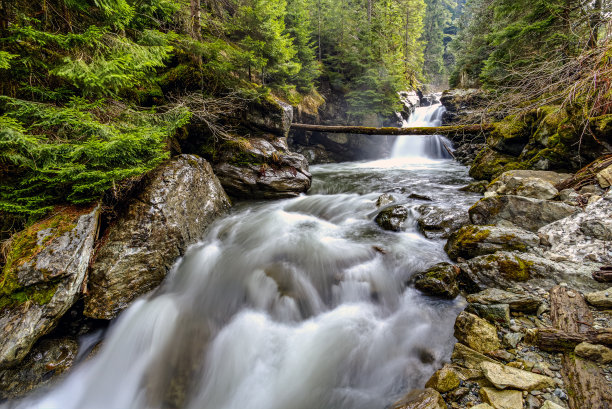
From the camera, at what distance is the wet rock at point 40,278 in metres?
2.65

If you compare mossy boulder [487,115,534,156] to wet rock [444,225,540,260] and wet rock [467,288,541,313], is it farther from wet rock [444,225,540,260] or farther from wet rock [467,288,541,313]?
wet rock [467,288,541,313]

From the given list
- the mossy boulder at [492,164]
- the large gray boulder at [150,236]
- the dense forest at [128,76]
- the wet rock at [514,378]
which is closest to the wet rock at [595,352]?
the wet rock at [514,378]

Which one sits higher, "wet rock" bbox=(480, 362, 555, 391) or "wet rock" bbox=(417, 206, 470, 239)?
"wet rock" bbox=(417, 206, 470, 239)

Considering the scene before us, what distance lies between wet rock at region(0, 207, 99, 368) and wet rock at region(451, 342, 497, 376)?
4.76 meters

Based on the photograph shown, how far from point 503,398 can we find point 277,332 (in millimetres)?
2682

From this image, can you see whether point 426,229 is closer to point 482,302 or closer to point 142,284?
point 482,302

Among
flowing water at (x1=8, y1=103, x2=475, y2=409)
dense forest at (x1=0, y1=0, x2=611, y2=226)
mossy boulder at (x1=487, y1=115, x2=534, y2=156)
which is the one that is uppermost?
dense forest at (x1=0, y1=0, x2=611, y2=226)

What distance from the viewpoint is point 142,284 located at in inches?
159

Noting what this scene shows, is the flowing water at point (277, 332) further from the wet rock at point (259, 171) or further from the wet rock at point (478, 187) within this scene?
the wet rock at point (478, 187)

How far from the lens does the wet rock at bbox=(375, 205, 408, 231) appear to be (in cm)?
587

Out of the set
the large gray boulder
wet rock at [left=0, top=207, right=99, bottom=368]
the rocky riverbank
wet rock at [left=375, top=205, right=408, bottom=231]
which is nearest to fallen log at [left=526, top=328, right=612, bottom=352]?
the rocky riverbank

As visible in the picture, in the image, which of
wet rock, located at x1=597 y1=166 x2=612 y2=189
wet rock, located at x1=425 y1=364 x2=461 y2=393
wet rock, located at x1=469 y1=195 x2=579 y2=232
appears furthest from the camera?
wet rock, located at x1=469 y1=195 x2=579 y2=232

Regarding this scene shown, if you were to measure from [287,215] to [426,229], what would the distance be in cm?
360

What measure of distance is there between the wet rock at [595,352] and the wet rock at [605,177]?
3.24m
